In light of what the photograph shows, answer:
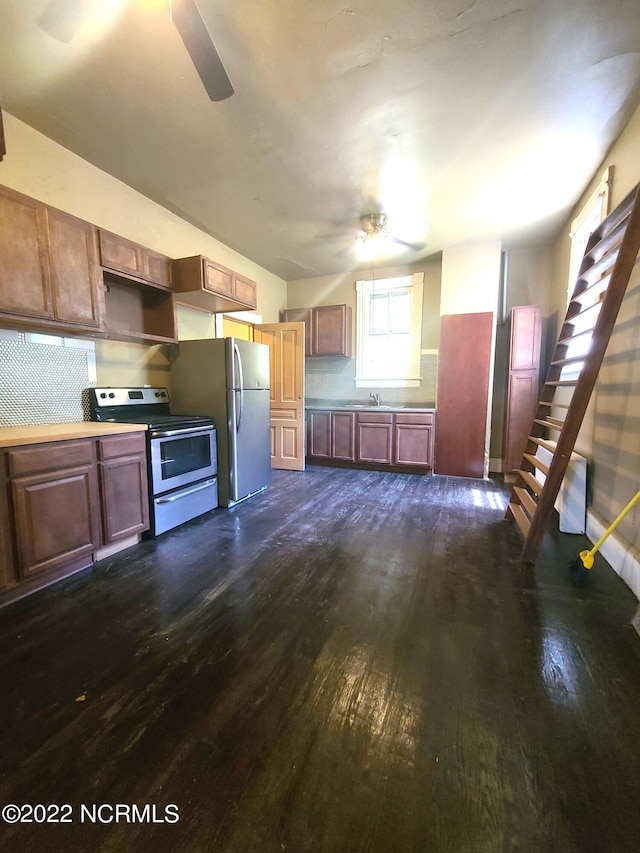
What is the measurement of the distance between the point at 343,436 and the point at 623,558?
127 inches

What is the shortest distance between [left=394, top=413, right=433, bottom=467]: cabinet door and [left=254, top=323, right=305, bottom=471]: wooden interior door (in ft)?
4.27

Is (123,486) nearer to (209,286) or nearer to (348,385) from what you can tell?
(209,286)

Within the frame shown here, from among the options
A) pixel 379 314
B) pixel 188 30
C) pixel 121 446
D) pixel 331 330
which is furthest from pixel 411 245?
pixel 121 446

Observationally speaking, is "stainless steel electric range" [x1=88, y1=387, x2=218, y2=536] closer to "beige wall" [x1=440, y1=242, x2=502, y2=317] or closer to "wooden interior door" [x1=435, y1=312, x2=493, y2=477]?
"wooden interior door" [x1=435, y1=312, x2=493, y2=477]

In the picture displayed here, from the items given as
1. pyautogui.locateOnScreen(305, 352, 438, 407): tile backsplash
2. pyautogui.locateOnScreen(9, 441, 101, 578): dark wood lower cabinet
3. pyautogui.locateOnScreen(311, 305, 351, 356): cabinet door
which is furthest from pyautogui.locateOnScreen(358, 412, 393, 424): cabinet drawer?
pyautogui.locateOnScreen(9, 441, 101, 578): dark wood lower cabinet

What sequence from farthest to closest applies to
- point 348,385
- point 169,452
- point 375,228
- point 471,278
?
1. point 348,385
2. point 471,278
3. point 375,228
4. point 169,452

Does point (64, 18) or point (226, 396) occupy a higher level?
point (64, 18)

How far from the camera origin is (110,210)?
9.14 ft

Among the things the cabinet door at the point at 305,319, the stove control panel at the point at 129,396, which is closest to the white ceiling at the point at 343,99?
the stove control panel at the point at 129,396

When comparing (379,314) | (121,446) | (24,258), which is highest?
(379,314)

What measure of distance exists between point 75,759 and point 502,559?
7.49 ft

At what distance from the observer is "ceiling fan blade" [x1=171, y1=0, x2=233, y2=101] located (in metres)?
1.27

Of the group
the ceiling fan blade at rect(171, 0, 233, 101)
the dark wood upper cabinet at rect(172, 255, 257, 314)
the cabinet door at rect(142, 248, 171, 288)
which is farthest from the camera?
the dark wood upper cabinet at rect(172, 255, 257, 314)

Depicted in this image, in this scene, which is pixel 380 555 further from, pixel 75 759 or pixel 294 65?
pixel 294 65
